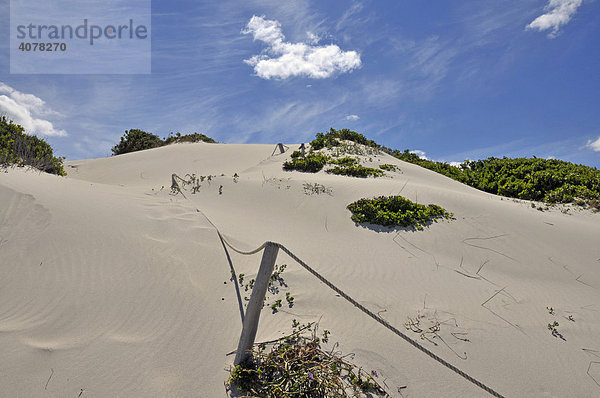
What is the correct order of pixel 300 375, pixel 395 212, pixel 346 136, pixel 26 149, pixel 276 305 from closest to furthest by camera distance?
pixel 300 375
pixel 276 305
pixel 395 212
pixel 26 149
pixel 346 136

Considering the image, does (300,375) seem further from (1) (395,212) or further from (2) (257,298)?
(1) (395,212)

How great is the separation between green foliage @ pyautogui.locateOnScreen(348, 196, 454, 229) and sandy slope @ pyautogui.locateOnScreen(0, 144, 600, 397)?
0.27 metres

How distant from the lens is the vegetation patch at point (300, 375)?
8.14 ft

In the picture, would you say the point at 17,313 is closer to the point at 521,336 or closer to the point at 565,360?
the point at 521,336

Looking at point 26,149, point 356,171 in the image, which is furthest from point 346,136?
point 26,149

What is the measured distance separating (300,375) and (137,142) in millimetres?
25925

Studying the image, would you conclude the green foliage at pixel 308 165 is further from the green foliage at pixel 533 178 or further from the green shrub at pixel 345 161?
the green foliage at pixel 533 178

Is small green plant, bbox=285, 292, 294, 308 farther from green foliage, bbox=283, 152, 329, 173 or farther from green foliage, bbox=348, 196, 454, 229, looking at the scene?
green foliage, bbox=283, 152, 329, 173

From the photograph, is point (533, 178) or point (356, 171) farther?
point (533, 178)

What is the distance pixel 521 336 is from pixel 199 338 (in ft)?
12.9

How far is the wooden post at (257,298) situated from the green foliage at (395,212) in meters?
4.56

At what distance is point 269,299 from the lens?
12.8 ft

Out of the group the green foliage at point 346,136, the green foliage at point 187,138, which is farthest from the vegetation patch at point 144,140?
the green foliage at point 346,136

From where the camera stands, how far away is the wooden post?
2639 millimetres
